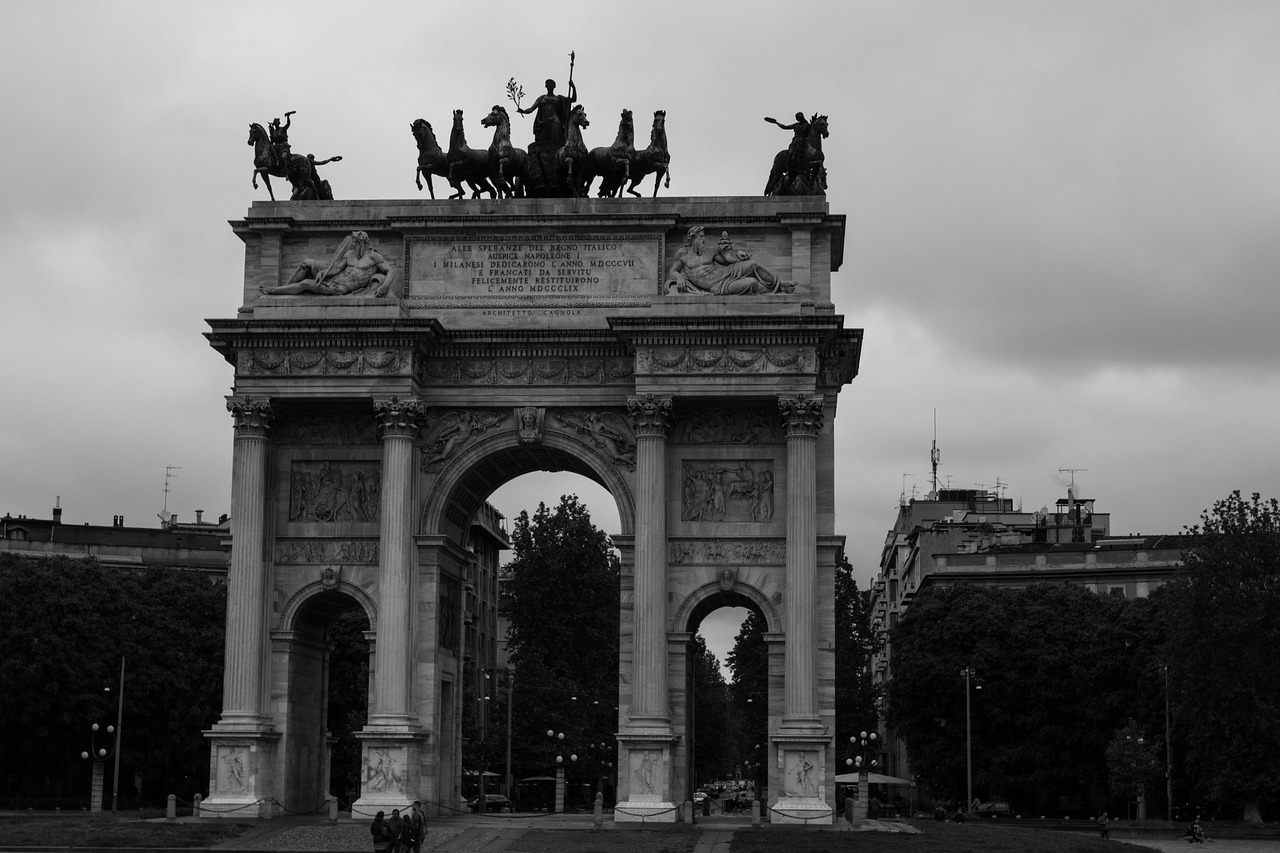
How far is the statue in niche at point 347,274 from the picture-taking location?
46.9 metres

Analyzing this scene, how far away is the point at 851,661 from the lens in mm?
91438

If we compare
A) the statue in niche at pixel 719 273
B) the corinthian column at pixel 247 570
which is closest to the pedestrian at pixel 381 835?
the corinthian column at pixel 247 570

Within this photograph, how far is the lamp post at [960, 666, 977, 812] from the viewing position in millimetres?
73438

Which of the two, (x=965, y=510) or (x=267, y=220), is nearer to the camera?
(x=267, y=220)

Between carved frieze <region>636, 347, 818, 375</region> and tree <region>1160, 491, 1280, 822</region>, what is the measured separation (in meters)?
17.2

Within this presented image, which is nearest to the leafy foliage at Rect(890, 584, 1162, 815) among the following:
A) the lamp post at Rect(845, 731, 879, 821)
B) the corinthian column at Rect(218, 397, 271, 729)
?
the lamp post at Rect(845, 731, 879, 821)

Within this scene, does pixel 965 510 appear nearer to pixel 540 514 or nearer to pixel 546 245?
pixel 540 514

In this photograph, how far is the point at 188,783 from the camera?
70750 mm

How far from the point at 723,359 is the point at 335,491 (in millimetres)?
10482

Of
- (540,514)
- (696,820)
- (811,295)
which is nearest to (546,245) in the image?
(811,295)

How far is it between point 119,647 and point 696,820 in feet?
91.9

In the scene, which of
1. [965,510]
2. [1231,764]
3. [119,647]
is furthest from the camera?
[965,510]

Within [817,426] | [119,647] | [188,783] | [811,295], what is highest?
[811,295]

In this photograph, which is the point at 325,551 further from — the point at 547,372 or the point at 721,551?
the point at 721,551
